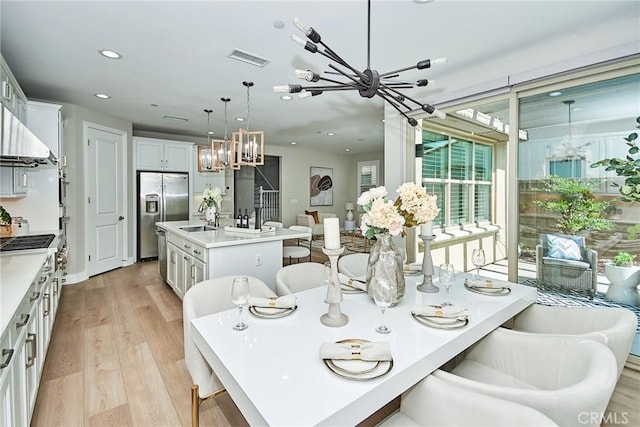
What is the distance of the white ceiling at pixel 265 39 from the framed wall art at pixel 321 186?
5.34 metres

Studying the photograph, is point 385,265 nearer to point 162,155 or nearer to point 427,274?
point 427,274

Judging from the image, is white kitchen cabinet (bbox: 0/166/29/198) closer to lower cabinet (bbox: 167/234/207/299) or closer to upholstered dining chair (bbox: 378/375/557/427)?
lower cabinet (bbox: 167/234/207/299)

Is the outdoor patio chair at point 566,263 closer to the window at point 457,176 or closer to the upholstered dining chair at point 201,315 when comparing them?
the window at point 457,176

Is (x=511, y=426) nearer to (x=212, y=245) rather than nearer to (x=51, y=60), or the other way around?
(x=212, y=245)

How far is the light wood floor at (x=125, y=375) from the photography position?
1831 millimetres

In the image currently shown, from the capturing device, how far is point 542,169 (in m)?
2.86

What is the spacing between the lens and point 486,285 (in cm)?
194

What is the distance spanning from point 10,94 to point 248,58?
2025 mm

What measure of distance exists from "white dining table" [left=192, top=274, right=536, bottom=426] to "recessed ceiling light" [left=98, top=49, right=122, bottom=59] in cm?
267

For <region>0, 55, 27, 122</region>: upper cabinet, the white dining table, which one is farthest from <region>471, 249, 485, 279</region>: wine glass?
<region>0, 55, 27, 122</region>: upper cabinet

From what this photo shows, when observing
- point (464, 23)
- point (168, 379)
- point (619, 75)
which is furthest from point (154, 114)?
point (619, 75)

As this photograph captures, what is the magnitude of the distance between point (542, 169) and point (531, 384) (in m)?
2.19

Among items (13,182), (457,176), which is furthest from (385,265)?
(13,182)

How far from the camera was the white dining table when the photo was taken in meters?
0.90
